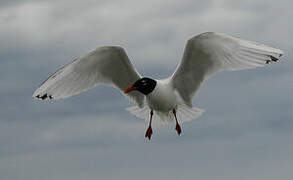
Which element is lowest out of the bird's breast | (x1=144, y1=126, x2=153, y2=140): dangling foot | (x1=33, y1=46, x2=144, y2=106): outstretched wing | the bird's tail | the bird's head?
(x1=144, y1=126, x2=153, y2=140): dangling foot

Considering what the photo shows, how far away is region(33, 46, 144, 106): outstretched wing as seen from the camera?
1930 cm

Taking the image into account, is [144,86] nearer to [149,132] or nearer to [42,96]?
[149,132]

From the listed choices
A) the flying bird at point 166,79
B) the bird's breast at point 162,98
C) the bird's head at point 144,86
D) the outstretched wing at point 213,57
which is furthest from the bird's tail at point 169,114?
the bird's head at point 144,86

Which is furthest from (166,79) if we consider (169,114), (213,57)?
(213,57)

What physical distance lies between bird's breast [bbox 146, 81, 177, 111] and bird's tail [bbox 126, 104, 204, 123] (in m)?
0.81

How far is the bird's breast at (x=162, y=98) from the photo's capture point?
63.9 ft

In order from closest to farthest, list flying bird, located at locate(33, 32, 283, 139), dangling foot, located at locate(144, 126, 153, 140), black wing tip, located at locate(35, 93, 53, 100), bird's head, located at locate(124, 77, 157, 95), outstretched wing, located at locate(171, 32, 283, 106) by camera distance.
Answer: outstretched wing, located at locate(171, 32, 283, 106) → flying bird, located at locate(33, 32, 283, 139) → black wing tip, located at locate(35, 93, 53, 100) → bird's head, located at locate(124, 77, 157, 95) → dangling foot, located at locate(144, 126, 153, 140)

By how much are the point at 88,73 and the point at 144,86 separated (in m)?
1.42

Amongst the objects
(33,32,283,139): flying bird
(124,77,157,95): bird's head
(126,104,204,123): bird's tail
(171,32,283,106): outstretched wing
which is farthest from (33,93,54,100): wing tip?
(171,32,283,106): outstretched wing

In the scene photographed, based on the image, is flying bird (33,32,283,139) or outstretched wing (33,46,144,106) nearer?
flying bird (33,32,283,139)

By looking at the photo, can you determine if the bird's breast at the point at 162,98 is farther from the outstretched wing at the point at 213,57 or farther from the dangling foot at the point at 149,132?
the dangling foot at the point at 149,132

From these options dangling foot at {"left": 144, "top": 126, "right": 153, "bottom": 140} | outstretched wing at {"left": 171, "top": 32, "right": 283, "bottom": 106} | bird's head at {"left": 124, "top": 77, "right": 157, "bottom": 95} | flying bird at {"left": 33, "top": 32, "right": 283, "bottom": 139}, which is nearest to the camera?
outstretched wing at {"left": 171, "top": 32, "right": 283, "bottom": 106}

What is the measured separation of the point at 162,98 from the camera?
1955 cm

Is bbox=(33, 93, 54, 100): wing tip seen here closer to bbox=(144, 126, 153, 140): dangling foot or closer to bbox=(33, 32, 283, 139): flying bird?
bbox=(33, 32, 283, 139): flying bird
